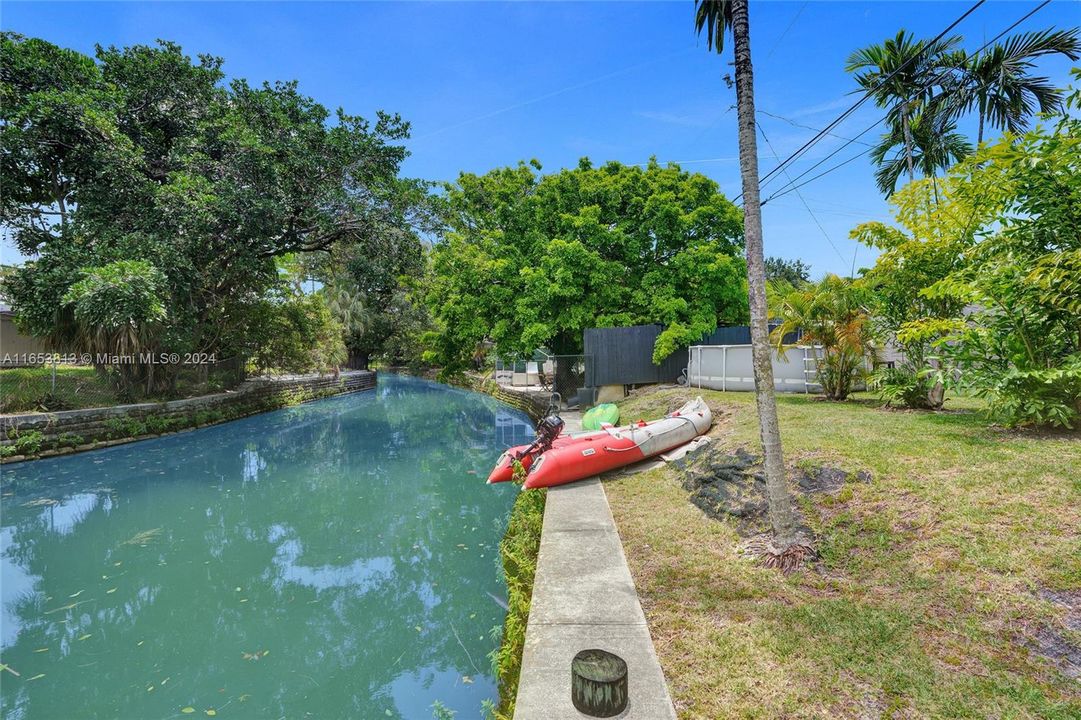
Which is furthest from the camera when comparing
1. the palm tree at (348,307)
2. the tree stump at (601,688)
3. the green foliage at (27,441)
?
the palm tree at (348,307)

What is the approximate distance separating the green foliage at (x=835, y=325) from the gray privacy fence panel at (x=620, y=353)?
19.1 feet

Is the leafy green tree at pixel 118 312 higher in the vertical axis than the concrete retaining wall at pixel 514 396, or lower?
higher

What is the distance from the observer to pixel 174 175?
A: 14234mm

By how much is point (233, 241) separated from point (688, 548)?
17411 millimetres

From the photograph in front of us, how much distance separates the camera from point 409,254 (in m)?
18.6

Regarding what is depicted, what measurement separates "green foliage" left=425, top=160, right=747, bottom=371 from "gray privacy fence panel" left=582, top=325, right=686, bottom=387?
63 centimetres

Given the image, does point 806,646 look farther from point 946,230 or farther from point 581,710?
point 946,230

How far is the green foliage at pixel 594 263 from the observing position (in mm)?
16922

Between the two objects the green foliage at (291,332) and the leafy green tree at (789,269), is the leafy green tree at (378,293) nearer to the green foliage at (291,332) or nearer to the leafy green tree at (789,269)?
the green foliage at (291,332)

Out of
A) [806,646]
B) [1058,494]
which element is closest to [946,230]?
[1058,494]

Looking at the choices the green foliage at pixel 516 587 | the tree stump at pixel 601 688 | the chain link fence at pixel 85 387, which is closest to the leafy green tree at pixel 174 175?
the chain link fence at pixel 85 387

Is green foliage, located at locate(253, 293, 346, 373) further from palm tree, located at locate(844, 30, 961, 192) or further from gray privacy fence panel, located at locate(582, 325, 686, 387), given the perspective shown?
palm tree, located at locate(844, 30, 961, 192)

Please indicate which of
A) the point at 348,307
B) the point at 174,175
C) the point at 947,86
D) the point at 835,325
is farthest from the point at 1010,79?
the point at 348,307

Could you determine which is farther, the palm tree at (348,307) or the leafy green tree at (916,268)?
Result: the palm tree at (348,307)
